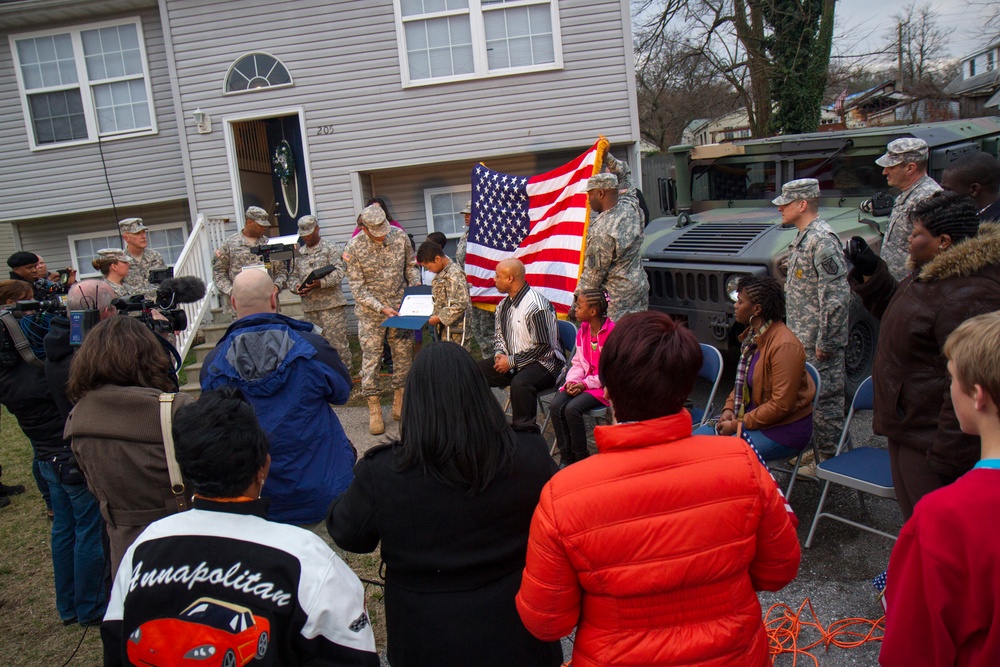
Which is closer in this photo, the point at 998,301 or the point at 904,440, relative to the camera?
the point at 998,301

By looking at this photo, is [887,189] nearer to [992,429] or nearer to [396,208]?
[992,429]

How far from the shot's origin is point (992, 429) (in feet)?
5.13

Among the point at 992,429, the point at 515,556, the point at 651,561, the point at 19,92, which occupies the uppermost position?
the point at 19,92

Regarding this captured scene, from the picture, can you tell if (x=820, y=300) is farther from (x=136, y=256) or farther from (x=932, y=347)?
(x=136, y=256)

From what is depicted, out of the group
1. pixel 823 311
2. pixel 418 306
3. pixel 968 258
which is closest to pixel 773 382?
pixel 823 311

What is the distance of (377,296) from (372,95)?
16.6 ft

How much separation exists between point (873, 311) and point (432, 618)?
10.3 feet

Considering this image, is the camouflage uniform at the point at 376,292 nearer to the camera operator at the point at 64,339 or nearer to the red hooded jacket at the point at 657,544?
the camera operator at the point at 64,339

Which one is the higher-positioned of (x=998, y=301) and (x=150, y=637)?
(x=998, y=301)

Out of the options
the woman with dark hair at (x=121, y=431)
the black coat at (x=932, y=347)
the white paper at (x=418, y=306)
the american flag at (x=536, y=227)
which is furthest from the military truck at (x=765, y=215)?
the woman with dark hair at (x=121, y=431)

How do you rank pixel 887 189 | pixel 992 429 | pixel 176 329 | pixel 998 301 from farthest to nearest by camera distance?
pixel 887 189
pixel 176 329
pixel 998 301
pixel 992 429

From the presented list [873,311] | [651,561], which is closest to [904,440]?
[873,311]

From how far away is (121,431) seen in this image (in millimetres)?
2633

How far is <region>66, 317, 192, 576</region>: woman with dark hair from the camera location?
8.66ft
